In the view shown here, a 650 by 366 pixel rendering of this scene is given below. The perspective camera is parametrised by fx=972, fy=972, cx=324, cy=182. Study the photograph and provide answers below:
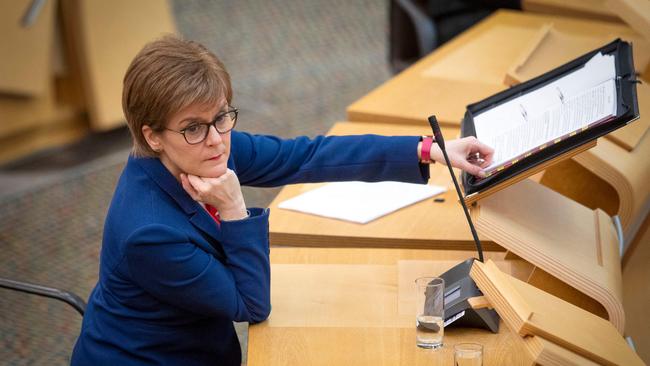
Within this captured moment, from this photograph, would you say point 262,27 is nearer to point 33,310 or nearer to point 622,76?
point 33,310

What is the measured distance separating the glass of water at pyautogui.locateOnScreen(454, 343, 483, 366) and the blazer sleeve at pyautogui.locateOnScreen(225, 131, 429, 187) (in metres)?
0.57

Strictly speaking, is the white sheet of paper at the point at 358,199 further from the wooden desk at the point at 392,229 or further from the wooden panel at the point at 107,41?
the wooden panel at the point at 107,41

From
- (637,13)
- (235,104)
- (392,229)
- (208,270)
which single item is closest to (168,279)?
(208,270)

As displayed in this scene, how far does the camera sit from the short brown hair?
5.54 ft

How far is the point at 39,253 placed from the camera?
4.07m

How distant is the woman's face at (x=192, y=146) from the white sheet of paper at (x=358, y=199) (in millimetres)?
668

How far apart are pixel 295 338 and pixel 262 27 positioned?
218 inches

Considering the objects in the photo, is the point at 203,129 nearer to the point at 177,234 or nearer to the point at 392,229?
the point at 177,234

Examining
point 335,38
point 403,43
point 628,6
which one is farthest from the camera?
point 335,38

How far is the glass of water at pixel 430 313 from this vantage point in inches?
69.6

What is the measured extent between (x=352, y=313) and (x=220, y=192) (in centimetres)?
37

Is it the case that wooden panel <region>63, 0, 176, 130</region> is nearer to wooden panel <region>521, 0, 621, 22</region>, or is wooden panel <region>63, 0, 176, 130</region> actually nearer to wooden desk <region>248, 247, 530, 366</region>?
wooden panel <region>521, 0, 621, 22</region>

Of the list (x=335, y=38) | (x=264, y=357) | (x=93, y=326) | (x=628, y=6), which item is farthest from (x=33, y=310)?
(x=335, y=38)

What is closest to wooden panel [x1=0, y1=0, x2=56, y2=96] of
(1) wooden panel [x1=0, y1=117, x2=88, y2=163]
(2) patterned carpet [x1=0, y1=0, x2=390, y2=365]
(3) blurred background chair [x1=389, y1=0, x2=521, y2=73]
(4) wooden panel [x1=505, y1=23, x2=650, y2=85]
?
(1) wooden panel [x1=0, y1=117, x2=88, y2=163]
